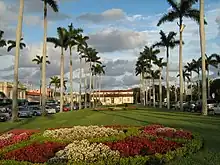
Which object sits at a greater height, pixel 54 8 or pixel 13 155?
pixel 54 8

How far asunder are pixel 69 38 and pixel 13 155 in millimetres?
46346

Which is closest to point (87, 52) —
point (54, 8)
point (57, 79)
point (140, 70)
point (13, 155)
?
point (140, 70)

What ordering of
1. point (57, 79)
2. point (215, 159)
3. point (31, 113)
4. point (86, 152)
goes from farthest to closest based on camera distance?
1. point (57, 79)
2. point (31, 113)
3. point (86, 152)
4. point (215, 159)

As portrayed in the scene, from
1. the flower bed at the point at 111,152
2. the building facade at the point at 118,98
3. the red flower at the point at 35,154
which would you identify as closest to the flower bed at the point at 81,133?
the flower bed at the point at 111,152

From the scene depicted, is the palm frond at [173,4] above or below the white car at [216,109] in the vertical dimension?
above

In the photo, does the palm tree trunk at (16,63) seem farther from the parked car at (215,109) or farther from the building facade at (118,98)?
the building facade at (118,98)

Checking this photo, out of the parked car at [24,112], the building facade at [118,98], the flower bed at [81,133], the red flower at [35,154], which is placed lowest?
the parked car at [24,112]

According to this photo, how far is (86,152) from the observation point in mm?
10242

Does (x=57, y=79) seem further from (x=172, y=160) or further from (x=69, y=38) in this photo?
(x=172, y=160)

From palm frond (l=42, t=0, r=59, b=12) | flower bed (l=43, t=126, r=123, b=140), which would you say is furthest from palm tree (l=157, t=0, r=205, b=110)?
flower bed (l=43, t=126, r=123, b=140)

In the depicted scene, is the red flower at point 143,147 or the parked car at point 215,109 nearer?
the red flower at point 143,147

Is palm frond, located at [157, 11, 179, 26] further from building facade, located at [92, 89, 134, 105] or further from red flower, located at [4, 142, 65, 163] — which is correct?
building facade, located at [92, 89, 134, 105]

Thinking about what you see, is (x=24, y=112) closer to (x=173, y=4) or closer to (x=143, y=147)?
(x=173, y=4)

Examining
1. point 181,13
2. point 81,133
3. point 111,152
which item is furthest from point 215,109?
point 111,152
